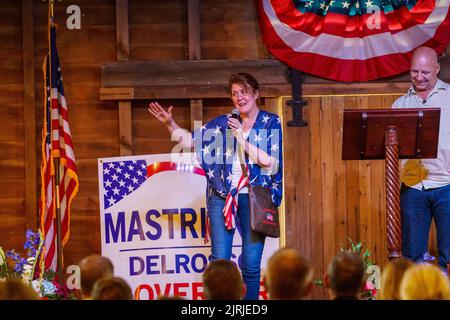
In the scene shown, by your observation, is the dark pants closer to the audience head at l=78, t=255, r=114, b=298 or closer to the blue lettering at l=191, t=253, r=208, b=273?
the blue lettering at l=191, t=253, r=208, b=273

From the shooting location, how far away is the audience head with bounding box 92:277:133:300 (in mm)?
3094

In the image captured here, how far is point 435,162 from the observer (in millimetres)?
5805

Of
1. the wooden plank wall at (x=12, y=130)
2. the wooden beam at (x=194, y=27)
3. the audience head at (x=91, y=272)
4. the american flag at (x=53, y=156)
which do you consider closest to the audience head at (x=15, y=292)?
the audience head at (x=91, y=272)

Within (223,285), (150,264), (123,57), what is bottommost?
(150,264)

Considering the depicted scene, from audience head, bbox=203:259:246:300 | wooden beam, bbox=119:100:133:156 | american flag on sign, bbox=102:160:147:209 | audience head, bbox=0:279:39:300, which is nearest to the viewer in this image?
audience head, bbox=0:279:39:300

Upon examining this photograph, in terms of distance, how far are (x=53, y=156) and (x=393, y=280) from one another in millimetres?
3383

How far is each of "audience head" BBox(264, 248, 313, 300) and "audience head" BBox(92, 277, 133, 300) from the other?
544mm

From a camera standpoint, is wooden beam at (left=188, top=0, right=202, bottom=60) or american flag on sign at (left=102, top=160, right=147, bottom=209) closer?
american flag on sign at (left=102, top=160, right=147, bottom=209)

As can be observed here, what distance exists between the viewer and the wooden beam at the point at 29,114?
22.1 feet

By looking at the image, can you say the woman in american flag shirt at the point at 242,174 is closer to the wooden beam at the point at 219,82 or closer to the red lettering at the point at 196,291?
the red lettering at the point at 196,291

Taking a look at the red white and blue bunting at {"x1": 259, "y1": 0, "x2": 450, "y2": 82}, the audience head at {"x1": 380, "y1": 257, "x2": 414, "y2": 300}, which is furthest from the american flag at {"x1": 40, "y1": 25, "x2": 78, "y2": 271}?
the audience head at {"x1": 380, "y1": 257, "x2": 414, "y2": 300}

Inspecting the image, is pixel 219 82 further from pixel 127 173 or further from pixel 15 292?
pixel 15 292

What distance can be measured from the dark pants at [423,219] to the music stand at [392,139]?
1.73 feet

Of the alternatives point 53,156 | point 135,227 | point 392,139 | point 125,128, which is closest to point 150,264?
point 135,227
